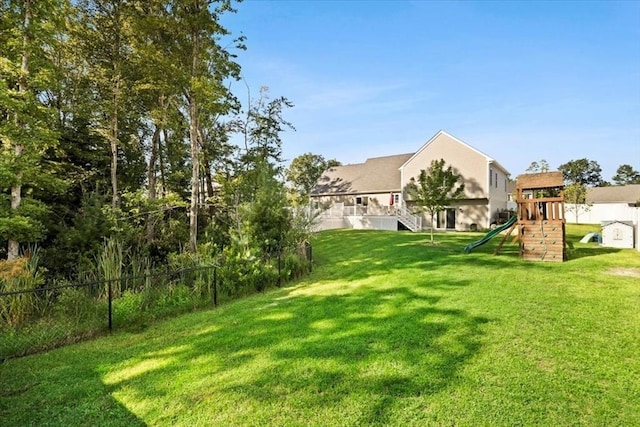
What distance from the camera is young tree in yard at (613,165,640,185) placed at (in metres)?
76.3

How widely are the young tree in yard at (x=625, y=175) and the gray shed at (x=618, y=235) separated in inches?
3454

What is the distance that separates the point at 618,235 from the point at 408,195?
13330 millimetres

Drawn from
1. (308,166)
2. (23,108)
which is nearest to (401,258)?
(23,108)

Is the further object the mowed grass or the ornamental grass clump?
the ornamental grass clump

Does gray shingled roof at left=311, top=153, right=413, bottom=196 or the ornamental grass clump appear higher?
gray shingled roof at left=311, top=153, right=413, bottom=196

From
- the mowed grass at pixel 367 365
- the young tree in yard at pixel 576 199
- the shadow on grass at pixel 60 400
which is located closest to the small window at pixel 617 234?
the mowed grass at pixel 367 365

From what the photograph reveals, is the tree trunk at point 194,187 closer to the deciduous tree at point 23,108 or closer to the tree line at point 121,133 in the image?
the tree line at point 121,133

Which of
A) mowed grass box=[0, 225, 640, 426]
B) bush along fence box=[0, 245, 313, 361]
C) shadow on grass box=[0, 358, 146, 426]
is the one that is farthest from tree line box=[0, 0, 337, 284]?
shadow on grass box=[0, 358, 146, 426]

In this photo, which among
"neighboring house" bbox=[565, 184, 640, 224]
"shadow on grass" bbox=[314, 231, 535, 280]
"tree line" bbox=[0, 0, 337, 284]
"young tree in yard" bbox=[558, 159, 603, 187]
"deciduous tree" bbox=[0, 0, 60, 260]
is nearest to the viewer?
"deciduous tree" bbox=[0, 0, 60, 260]

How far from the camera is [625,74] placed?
1161cm

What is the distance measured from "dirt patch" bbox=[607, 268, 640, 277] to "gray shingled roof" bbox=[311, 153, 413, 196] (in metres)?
18.1

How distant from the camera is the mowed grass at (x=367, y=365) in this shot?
3.04 metres

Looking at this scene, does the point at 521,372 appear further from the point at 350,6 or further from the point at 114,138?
the point at 114,138

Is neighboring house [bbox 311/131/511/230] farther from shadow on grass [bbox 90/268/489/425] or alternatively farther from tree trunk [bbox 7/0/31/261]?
shadow on grass [bbox 90/268/489/425]
